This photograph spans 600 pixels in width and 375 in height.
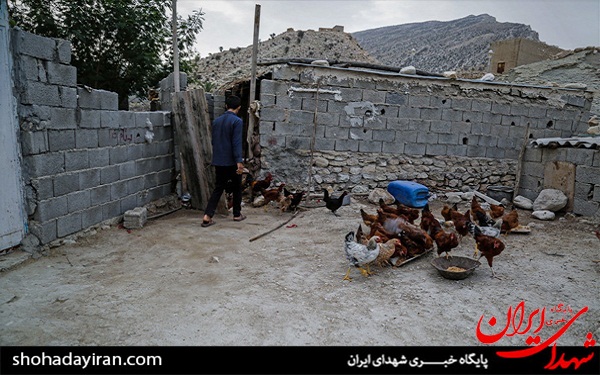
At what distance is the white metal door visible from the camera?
3.80 metres

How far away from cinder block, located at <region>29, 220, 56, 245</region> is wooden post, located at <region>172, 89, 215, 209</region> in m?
2.52

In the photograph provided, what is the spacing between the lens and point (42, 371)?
241 cm

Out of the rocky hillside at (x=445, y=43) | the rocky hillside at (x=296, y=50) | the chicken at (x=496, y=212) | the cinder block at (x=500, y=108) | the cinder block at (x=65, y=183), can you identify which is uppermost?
the rocky hillside at (x=445, y=43)

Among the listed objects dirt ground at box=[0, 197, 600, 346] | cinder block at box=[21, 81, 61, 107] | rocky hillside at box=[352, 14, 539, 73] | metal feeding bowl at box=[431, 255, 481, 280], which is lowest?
dirt ground at box=[0, 197, 600, 346]

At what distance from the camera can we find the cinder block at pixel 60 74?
4254mm

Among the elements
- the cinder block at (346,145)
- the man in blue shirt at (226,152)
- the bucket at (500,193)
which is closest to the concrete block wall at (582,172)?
the bucket at (500,193)

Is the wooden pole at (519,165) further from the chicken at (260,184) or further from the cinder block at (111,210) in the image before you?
the cinder block at (111,210)

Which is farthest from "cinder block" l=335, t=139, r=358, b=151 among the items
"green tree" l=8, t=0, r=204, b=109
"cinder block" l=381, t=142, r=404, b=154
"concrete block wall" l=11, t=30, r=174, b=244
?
"green tree" l=8, t=0, r=204, b=109

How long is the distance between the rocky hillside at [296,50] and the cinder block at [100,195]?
74.1ft

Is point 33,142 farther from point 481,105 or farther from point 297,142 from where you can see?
point 481,105

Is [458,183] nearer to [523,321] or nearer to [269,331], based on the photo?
[523,321]

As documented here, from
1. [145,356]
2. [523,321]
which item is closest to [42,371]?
[145,356]

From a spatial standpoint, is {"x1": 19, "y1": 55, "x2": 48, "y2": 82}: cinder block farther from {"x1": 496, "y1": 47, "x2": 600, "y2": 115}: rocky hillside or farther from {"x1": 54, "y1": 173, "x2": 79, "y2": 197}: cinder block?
{"x1": 496, "y1": 47, "x2": 600, "y2": 115}: rocky hillside

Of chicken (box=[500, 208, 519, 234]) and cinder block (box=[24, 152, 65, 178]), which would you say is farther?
chicken (box=[500, 208, 519, 234])
